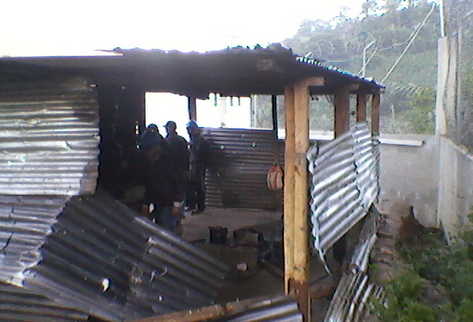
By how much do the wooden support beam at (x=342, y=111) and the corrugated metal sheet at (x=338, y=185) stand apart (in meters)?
0.19

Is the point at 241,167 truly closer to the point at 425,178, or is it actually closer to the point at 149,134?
the point at 149,134

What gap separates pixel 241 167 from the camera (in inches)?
451

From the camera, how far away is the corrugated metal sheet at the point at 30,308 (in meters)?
→ 4.23

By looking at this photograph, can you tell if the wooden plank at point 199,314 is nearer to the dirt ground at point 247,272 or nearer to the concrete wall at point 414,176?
the dirt ground at point 247,272

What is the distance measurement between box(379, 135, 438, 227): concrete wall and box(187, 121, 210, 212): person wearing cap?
517 centimetres

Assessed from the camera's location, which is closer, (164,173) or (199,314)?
(199,314)

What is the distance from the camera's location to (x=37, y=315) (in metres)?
4.32

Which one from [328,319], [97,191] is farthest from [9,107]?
[328,319]

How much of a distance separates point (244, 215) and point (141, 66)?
6.51 m

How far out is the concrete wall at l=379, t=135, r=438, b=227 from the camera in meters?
12.3

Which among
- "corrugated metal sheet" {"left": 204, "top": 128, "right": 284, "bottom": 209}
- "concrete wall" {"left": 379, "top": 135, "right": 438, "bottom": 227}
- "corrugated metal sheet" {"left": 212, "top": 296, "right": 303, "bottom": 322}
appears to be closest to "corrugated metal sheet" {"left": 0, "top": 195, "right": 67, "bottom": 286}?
"corrugated metal sheet" {"left": 212, "top": 296, "right": 303, "bottom": 322}

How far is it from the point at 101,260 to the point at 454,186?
766 centimetres

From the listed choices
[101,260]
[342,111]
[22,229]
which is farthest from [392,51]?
[22,229]

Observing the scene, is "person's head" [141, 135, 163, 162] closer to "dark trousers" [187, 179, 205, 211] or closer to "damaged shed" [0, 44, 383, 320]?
"damaged shed" [0, 44, 383, 320]
